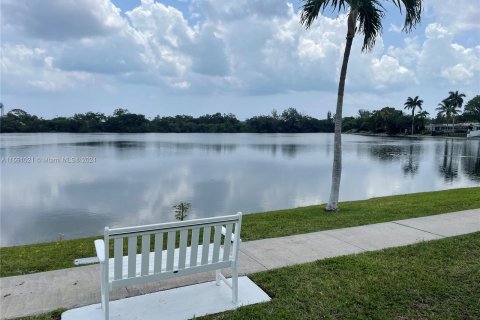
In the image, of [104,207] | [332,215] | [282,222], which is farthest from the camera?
[104,207]

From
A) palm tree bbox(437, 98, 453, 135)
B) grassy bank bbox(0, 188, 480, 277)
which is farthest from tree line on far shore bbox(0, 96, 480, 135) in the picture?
grassy bank bbox(0, 188, 480, 277)

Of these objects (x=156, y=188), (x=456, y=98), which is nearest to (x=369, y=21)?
(x=156, y=188)

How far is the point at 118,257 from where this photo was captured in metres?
3.03

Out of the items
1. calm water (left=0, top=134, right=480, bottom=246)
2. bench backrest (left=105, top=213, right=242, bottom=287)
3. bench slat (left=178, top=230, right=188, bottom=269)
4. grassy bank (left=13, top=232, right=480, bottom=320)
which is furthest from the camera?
calm water (left=0, top=134, right=480, bottom=246)

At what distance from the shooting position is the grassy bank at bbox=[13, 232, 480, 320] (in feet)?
11.3

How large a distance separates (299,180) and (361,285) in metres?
16.8

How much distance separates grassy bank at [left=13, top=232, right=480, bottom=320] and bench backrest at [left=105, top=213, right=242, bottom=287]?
0.52 m

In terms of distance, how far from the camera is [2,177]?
21016mm

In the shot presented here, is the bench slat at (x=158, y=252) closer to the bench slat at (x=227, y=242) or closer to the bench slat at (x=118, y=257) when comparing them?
the bench slat at (x=118, y=257)

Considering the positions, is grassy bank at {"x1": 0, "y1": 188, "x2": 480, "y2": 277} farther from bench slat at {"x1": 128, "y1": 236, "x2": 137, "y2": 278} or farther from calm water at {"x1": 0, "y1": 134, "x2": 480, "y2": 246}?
calm water at {"x1": 0, "y1": 134, "x2": 480, "y2": 246}

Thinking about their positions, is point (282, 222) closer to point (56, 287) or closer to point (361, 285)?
point (361, 285)

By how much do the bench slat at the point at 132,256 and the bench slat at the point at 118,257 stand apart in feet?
0.22

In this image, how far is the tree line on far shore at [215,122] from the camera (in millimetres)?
95188

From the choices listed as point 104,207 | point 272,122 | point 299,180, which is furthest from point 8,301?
point 272,122
